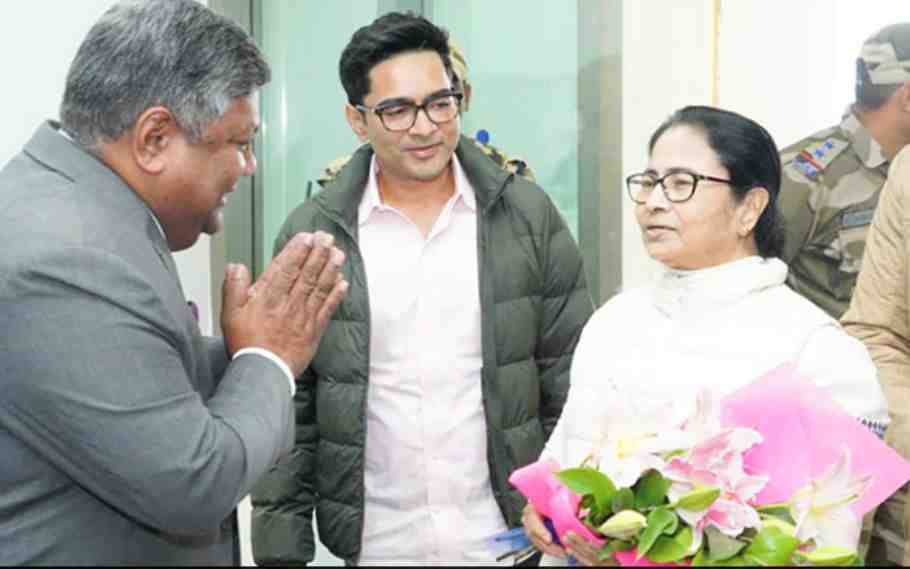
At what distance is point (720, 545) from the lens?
109 centimetres

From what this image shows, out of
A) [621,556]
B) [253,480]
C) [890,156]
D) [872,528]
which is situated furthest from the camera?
[890,156]

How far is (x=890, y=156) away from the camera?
2.29m

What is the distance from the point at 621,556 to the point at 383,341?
3.16 feet

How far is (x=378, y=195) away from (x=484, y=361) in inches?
15.5

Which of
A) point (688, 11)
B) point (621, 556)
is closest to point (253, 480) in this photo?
point (621, 556)

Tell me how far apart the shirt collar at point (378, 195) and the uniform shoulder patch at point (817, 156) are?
78 centimetres

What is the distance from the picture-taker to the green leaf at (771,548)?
1.04 meters

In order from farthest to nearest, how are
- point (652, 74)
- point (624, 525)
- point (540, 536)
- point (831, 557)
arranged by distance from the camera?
point (652, 74)
point (540, 536)
point (624, 525)
point (831, 557)

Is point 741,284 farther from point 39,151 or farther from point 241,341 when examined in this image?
point 39,151

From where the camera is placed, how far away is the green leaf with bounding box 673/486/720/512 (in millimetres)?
1121

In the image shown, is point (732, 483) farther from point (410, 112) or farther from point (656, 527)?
point (410, 112)

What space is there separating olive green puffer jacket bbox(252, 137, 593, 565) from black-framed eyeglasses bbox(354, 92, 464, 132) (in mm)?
105

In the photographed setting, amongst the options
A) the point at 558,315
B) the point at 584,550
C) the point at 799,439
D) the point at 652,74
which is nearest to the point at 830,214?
the point at 558,315

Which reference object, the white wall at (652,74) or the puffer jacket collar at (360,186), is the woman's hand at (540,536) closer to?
the puffer jacket collar at (360,186)
